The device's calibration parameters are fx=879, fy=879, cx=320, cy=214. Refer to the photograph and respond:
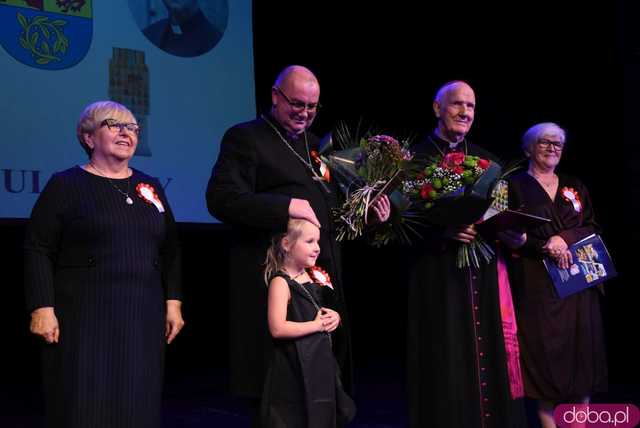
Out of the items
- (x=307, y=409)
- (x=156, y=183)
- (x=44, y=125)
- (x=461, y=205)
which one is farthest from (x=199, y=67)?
(x=307, y=409)

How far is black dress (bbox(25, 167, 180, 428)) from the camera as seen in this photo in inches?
119

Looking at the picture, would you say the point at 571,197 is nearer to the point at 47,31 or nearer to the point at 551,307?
the point at 551,307

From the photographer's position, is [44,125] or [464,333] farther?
[44,125]

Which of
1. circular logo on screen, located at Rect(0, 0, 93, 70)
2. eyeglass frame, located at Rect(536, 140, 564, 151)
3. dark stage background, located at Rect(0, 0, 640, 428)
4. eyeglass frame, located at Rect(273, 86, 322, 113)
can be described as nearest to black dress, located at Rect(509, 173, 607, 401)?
eyeglass frame, located at Rect(536, 140, 564, 151)

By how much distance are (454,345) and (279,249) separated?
3.23 feet

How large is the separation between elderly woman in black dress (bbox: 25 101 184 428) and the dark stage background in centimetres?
276

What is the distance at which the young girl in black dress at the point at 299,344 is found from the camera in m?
2.96

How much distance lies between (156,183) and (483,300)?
1.45m

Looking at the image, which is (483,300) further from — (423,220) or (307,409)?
(307,409)

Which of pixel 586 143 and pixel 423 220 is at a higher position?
pixel 586 143

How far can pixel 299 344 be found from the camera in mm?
2988

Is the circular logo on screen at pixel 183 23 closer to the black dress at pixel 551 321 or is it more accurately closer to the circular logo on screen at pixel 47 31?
the circular logo on screen at pixel 47 31

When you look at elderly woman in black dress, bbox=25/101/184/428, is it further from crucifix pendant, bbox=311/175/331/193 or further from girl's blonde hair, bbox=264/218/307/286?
crucifix pendant, bbox=311/175/331/193

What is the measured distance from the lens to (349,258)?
7.14 m
